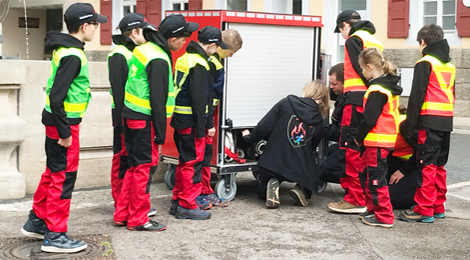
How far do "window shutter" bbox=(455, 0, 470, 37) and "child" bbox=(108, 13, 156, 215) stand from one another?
8.92 m

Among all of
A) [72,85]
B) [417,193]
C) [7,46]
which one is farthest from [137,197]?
[7,46]

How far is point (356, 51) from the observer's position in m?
6.14

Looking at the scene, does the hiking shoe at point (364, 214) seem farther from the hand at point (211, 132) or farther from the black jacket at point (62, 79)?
the black jacket at point (62, 79)

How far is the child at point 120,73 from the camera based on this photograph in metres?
5.66

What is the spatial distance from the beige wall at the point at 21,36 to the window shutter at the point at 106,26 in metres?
3.45

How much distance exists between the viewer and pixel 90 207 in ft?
20.4

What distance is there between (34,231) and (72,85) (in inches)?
44.6

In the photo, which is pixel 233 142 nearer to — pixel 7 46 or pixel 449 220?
pixel 449 220

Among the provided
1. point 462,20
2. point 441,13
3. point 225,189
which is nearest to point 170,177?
point 225,189

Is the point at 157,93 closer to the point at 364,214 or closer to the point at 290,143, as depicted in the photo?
the point at 290,143

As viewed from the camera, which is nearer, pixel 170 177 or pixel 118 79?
pixel 118 79

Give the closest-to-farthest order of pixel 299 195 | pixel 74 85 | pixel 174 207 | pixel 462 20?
pixel 74 85 → pixel 174 207 → pixel 299 195 → pixel 462 20

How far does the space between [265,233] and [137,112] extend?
54.6 inches

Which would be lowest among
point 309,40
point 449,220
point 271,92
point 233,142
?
point 449,220
